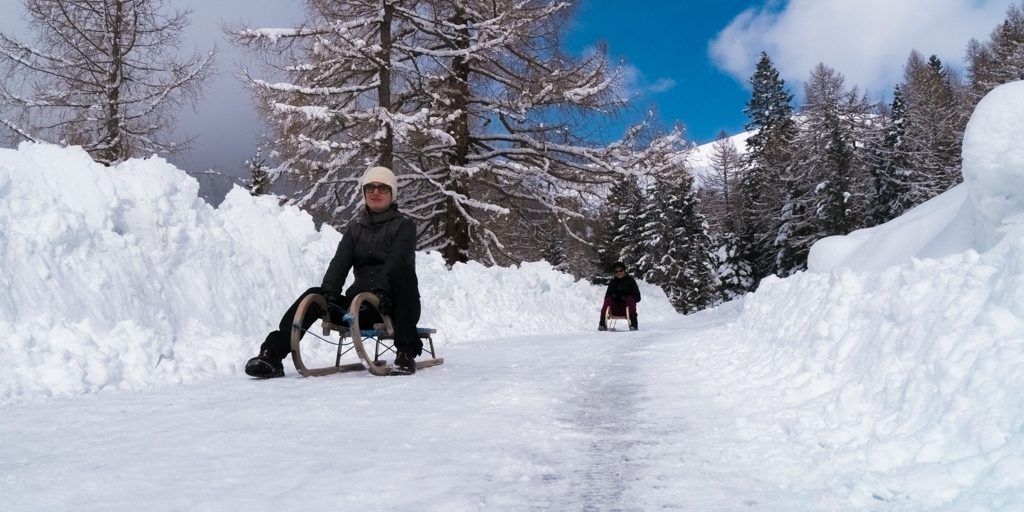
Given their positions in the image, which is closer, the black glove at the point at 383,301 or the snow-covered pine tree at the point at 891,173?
the black glove at the point at 383,301

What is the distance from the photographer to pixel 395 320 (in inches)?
248

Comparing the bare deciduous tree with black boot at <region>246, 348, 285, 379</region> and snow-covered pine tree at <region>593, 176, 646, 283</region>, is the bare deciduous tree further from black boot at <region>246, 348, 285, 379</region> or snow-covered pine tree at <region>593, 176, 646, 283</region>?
snow-covered pine tree at <region>593, 176, 646, 283</region>

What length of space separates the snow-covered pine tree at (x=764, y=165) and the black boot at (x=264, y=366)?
40.8m

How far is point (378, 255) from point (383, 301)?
1.67ft

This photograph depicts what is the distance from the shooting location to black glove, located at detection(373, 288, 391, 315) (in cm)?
629

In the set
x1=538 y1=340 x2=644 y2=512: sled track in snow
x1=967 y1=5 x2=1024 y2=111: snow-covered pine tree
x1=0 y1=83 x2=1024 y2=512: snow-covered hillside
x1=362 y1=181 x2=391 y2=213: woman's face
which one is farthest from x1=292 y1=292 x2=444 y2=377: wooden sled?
x1=967 y1=5 x2=1024 y2=111: snow-covered pine tree

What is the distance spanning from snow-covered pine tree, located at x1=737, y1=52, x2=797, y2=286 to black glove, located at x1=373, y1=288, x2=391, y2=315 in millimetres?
39847

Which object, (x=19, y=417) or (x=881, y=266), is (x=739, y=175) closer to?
(x=881, y=266)

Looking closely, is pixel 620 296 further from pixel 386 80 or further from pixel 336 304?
pixel 336 304

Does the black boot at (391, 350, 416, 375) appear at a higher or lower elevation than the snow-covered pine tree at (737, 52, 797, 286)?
lower

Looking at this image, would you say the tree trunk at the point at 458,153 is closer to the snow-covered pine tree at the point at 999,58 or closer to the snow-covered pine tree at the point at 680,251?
the snow-covered pine tree at the point at 999,58

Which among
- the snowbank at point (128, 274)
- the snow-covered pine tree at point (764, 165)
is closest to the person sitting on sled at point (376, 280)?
the snowbank at point (128, 274)

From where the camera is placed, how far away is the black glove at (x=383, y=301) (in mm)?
6285

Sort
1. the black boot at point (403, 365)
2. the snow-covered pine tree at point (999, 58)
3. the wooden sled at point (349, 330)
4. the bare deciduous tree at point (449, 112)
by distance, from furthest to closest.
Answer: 1. the snow-covered pine tree at point (999, 58)
2. the bare deciduous tree at point (449, 112)
3. the black boot at point (403, 365)
4. the wooden sled at point (349, 330)
